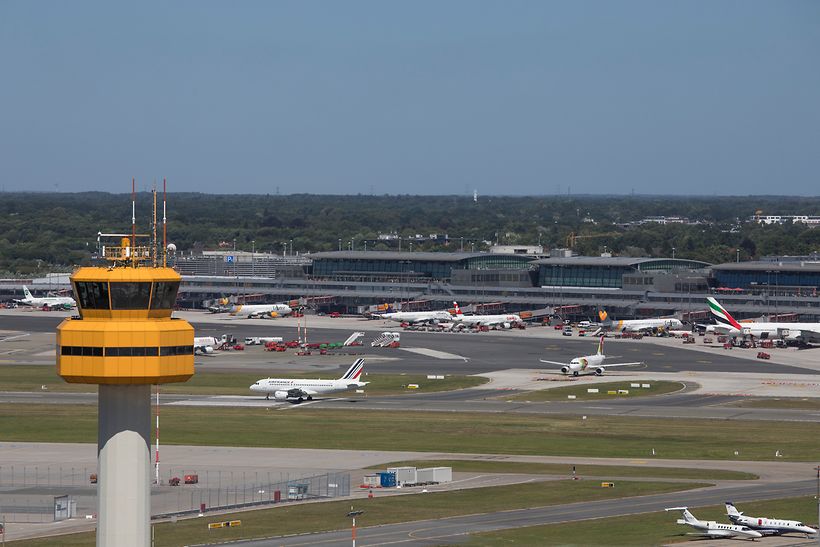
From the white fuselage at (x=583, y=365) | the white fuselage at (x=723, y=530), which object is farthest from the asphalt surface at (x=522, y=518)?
the white fuselage at (x=583, y=365)

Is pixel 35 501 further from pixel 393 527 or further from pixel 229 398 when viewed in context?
pixel 229 398

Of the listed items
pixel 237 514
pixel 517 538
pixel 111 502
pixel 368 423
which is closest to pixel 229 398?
pixel 368 423

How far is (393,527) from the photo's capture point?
89.4 meters

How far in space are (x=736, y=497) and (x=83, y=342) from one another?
204 feet

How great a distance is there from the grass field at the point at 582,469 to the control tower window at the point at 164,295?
63673mm

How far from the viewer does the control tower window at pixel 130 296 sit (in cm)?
4909

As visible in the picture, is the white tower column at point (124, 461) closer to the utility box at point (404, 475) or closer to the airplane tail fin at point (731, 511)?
the airplane tail fin at point (731, 511)

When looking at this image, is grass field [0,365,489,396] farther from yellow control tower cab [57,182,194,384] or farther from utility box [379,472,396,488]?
yellow control tower cab [57,182,194,384]

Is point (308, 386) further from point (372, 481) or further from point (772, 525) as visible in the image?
point (772, 525)

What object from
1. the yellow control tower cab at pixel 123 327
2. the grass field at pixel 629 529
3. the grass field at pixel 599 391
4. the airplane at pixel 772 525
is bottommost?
the grass field at pixel 599 391

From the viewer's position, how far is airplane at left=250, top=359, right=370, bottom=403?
154 m

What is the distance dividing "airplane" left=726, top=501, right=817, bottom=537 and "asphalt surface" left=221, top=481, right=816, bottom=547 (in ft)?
22.3

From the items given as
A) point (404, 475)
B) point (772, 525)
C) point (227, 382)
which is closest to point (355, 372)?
point (227, 382)

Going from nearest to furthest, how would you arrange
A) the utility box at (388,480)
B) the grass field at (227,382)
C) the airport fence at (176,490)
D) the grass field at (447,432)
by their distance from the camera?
the airport fence at (176,490)
the utility box at (388,480)
the grass field at (447,432)
the grass field at (227,382)
